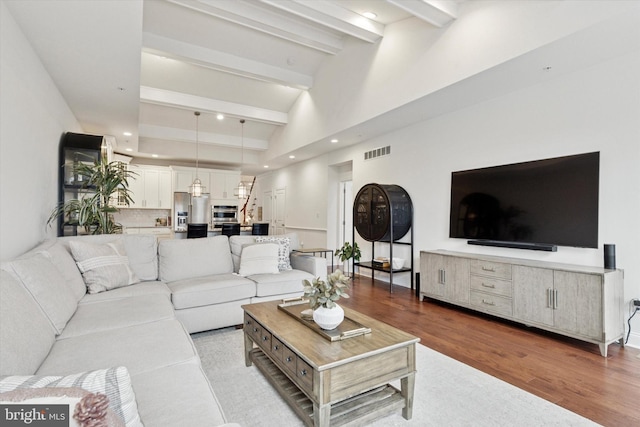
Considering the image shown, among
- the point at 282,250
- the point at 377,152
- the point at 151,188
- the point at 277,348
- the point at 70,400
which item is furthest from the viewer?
the point at 151,188

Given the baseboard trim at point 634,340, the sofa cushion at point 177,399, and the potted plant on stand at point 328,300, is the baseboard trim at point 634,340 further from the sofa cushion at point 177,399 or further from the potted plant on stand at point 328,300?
the sofa cushion at point 177,399

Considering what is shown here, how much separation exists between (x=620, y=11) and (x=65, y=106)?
5679 millimetres


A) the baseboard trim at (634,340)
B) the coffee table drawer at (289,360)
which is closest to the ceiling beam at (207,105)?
the coffee table drawer at (289,360)

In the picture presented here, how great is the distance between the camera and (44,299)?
1796 millimetres

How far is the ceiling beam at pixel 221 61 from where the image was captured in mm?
4543

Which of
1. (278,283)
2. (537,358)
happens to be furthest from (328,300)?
(537,358)

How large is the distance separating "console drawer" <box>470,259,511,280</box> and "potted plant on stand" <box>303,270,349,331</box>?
229 centimetres

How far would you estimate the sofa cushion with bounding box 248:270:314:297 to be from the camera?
327 centimetres

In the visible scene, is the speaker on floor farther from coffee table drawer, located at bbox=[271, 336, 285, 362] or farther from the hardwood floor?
coffee table drawer, located at bbox=[271, 336, 285, 362]

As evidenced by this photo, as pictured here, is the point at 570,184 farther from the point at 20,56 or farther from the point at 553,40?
the point at 20,56

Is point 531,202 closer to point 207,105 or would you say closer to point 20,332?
point 20,332

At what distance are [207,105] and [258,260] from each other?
406 centimetres

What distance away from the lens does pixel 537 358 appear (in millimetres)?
2574

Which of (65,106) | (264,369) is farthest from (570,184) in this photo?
(65,106)
